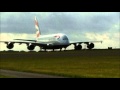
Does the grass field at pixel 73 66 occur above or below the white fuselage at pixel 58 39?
below

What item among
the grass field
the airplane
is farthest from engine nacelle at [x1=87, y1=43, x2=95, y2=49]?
the grass field

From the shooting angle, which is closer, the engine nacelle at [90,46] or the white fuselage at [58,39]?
the white fuselage at [58,39]

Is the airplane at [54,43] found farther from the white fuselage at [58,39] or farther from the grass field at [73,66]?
the grass field at [73,66]

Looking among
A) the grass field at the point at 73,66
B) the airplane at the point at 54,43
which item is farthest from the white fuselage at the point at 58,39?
the grass field at the point at 73,66

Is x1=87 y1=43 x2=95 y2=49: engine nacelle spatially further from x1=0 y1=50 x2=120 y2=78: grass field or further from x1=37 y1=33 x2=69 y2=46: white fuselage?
x1=0 y1=50 x2=120 y2=78: grass field

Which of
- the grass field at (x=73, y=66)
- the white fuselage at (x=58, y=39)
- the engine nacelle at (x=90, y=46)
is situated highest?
the white fuselage at (x=58, y=39)

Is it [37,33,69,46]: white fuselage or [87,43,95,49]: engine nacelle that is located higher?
[37,33,69,46]: white fuselage

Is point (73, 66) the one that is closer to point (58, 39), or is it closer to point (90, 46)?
point (58, 39)

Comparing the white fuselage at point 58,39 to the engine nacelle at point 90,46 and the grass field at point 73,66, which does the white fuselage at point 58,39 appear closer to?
the engine nacelle at point 90,46

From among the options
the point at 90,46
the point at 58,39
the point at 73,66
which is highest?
the point at 58,39

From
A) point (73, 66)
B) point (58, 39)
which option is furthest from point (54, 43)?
point (73, 66)

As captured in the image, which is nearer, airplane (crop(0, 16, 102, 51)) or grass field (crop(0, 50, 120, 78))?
grass field (crop(0, 50, 120, 78))
